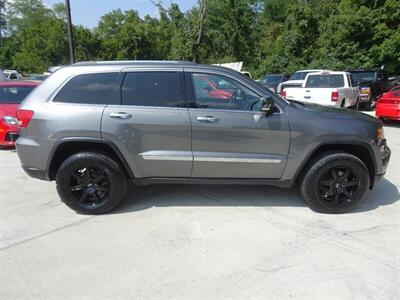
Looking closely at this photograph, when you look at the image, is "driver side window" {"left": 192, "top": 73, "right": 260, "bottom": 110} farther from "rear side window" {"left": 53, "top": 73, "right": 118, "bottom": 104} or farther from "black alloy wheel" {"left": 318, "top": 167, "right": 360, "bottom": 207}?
"black alloy wheel" {"left": 318, "top": 167, "right": 360, "bottom": 207}

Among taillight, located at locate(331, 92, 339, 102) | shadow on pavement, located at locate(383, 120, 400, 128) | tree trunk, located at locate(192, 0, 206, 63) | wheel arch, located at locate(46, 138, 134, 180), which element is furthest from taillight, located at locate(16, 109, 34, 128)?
tree trunk, located at locate(192, 0, 206, 63)

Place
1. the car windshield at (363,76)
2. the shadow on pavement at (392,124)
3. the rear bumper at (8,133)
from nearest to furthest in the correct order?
the rear bumper at (8,133)
the shadow on pavement at (392,124)
the car windshield at (363,76)

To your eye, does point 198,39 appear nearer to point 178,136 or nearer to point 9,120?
point 9,120

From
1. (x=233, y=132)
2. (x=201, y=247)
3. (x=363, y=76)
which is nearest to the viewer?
(x=201, y=247)

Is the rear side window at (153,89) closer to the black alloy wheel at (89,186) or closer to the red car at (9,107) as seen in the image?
the black alloy wheel at (89,186)

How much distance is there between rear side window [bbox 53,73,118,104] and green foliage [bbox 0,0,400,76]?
952 inches

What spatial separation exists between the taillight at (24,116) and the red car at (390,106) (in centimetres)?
984

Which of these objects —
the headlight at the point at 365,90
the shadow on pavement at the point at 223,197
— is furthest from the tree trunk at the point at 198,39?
the shadow on pavement at the point at 223,197

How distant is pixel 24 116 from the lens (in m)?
4.16

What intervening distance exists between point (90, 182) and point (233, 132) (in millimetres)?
1812

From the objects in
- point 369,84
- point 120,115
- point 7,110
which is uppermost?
point 369,84

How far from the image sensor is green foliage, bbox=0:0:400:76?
2464cm

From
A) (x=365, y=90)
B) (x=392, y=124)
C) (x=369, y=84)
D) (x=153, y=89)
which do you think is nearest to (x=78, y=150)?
(x=153, y=89)

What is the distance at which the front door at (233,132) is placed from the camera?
161 inches
